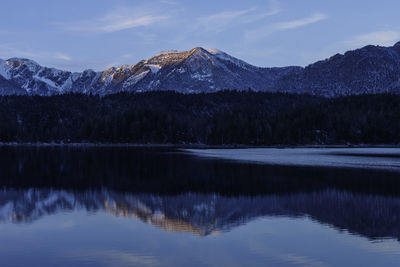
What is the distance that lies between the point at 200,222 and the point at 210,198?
13205 millimetres

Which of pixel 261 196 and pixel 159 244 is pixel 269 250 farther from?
pixel 261 196

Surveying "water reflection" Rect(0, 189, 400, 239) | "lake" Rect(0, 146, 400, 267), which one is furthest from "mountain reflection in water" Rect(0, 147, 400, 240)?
"lake" Rect(0, 146, 400, 267)

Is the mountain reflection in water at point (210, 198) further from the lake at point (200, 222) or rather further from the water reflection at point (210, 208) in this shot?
the lake at point (200, 222)

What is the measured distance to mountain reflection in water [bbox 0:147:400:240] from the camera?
39.4m

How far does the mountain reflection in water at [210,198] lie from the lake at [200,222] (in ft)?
0.36

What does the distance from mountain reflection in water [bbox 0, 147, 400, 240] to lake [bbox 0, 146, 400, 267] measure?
0.36 feet

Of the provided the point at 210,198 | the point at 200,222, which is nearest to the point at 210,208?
the point at 210,198

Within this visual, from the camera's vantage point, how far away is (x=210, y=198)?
170 ft

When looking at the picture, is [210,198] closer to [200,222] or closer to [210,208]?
[210,208]

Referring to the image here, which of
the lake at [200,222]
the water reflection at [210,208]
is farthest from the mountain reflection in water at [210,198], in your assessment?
the lake at [200,222]

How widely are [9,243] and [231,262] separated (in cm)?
1509

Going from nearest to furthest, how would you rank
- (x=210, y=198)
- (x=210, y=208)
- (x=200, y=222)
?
(x=200, y=222) → (x=210, y=208) → (x=210, y=198)

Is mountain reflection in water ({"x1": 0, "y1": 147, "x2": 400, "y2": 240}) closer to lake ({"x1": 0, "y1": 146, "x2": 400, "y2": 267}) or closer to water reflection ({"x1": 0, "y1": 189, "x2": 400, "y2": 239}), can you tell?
water reflection ({"x1": 0, "y1": 189, "x2": 400, "y2": 239})

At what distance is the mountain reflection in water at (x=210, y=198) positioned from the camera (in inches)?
1549
